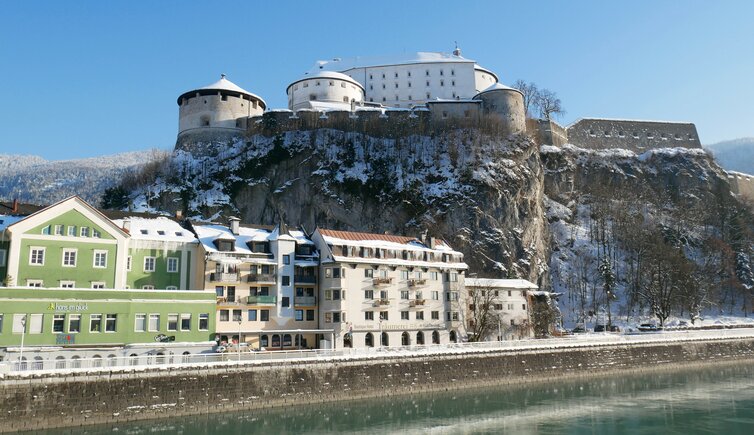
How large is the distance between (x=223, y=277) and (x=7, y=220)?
15.5 m

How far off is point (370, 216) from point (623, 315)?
121 feet

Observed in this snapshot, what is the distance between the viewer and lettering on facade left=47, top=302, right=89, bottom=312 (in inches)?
1457

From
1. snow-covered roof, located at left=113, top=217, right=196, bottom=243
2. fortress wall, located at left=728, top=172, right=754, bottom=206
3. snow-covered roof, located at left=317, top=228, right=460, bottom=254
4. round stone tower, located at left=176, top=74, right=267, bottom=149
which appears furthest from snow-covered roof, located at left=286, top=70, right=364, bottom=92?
fortress wall, located at left=728, top=172, right=754, bottom=206

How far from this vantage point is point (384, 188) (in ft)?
259

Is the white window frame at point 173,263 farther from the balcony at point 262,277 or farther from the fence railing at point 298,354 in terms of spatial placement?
the fence railing at point 298,354

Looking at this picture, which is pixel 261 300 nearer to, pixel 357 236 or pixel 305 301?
pixel 305 301

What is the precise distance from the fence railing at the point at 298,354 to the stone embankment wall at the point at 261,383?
432mm

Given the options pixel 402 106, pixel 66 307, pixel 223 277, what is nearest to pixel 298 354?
pixel 223 277

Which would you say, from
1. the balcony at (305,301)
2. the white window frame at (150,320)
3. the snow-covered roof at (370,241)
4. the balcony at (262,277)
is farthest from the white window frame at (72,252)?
the snow-covered roof at (370,241)

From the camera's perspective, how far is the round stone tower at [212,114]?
288 ft

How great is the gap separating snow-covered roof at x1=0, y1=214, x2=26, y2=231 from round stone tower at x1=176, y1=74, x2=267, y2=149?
46.3 m

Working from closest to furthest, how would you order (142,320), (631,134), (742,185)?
1. (142,320)
2. (631,134)
3. (742,185)

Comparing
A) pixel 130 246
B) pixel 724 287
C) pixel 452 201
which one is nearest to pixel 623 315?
pixel 724 287

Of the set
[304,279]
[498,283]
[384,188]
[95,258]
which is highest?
[384,188]
